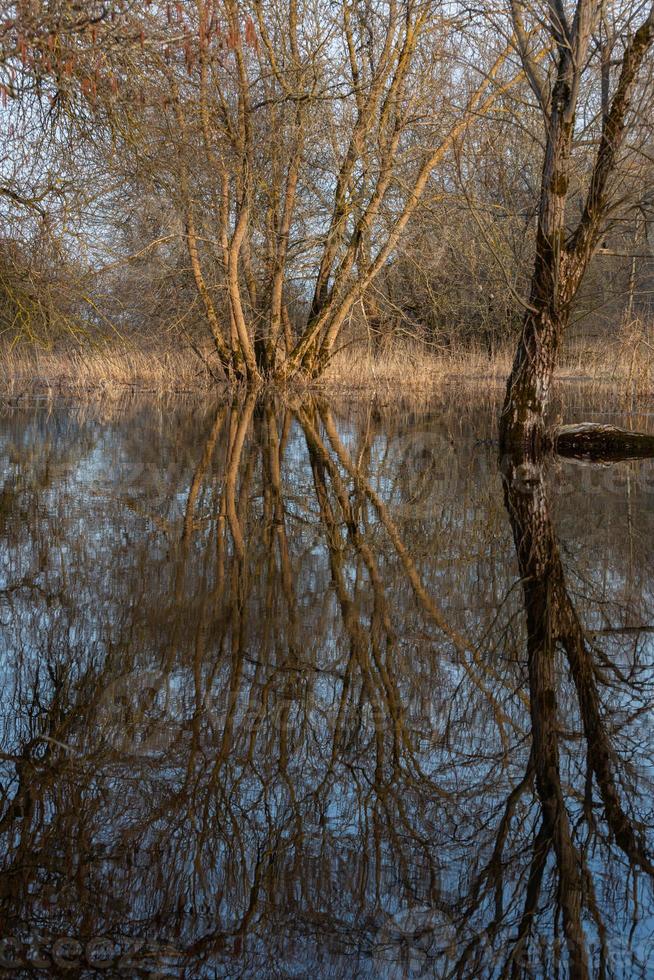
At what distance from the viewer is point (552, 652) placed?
333cm

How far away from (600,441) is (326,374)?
937 cm

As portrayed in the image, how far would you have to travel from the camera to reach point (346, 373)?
61.2 ft

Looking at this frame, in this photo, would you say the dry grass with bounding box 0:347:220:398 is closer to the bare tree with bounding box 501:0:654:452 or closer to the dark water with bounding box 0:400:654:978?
the bare tree with bounding box 501:0:654:452

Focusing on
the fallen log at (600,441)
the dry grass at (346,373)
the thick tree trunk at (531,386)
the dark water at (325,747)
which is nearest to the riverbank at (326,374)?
the dry grass at (346,373)

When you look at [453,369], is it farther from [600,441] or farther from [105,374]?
[600,441]

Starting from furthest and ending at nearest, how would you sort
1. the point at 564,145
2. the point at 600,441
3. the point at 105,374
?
the point at 105,374 < the point at 600,441 < the point at 564,145

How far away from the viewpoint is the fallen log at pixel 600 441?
9.38 metres

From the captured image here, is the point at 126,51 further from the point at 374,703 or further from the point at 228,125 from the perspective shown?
the point at 228,125

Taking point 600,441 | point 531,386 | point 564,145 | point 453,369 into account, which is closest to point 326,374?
point 453,369

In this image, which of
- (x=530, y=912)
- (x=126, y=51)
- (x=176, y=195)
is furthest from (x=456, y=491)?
(x=176, y=195)

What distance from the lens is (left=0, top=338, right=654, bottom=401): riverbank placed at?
675 inches

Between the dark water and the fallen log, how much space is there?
386cm

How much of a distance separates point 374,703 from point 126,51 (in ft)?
13.1

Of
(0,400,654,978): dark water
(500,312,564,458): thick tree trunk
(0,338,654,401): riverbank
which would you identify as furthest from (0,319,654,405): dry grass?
(0,400,654,978): dark water
